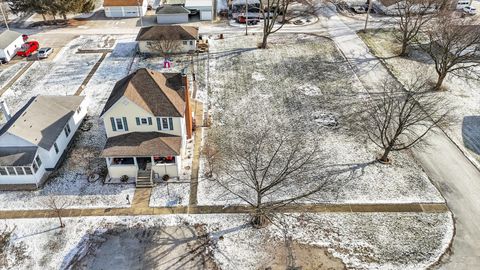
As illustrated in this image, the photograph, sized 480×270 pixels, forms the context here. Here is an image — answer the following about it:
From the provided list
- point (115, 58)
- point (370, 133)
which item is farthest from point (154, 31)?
point (370, 133)

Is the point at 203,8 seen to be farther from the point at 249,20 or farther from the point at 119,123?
the point at 119,123

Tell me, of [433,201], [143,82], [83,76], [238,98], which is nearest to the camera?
[433,201]

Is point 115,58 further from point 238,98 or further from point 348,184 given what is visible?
point 348,184

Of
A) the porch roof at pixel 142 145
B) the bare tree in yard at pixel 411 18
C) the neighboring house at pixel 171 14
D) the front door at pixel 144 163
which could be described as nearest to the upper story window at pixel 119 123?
the porch roof at pixel 142 145

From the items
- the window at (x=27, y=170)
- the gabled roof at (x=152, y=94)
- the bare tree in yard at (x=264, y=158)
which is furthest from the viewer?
the gabled roof at (x=152, y=94)

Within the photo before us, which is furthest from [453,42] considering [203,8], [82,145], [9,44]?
[9,44]

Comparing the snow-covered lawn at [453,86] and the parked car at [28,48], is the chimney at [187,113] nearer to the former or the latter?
the snow-covered lawn at [453,86]
